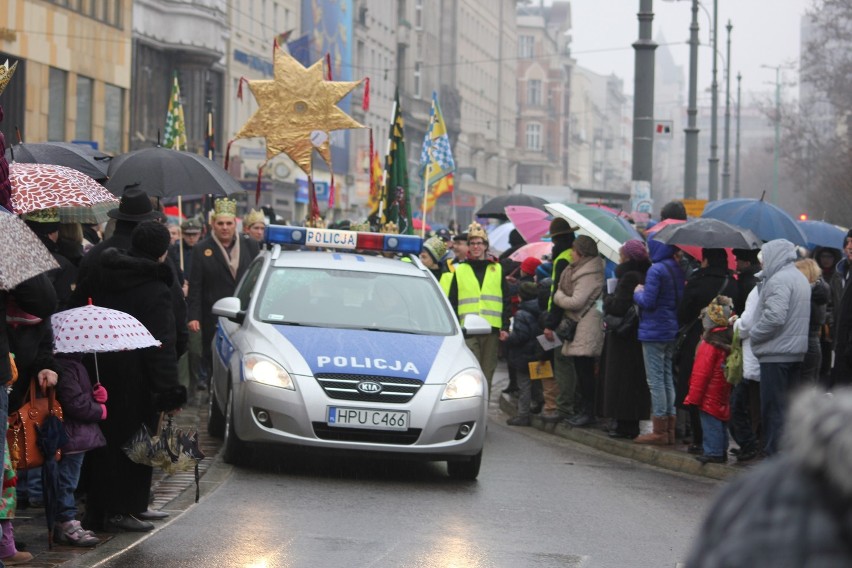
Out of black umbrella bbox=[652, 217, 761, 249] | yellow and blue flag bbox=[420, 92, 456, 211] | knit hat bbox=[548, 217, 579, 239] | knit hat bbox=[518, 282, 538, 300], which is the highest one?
yellow and blue flag bbox=[420, 92, 456, 211]

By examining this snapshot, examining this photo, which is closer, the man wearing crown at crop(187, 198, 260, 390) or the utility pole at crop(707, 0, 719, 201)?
the man wearing crown at crop(187, 198, 260, 390)

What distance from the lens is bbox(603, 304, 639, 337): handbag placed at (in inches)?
534

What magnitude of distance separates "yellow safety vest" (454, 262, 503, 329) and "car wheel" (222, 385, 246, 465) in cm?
412

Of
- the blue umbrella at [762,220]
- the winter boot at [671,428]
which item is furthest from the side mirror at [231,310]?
the blue umbrella at [762,220]

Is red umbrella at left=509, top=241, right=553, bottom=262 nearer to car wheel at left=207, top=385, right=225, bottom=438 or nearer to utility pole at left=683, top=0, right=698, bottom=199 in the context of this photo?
car wheel at left=207, top=385, right=225, bottom=438

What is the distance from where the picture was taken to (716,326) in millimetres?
12148

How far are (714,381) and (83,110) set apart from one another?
31.0 m

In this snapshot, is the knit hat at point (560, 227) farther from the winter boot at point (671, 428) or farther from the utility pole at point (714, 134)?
the utility pole at point (714, 134)

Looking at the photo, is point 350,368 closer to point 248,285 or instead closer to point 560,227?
point 248,285

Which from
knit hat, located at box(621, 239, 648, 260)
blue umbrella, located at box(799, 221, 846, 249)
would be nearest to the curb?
knit hat, located at box(621, 239, 648, 260)

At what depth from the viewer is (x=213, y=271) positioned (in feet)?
49.3

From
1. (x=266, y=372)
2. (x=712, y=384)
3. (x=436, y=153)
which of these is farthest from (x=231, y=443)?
(x=436, y=153)

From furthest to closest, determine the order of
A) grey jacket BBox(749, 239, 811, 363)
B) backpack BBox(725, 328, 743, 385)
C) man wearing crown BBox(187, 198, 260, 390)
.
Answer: man wearing crown BBox(187, 198, 260, 390) < backpack BBox(725, 328, 743, 385) < grey jacket BBox(749, 239, 811, 363)

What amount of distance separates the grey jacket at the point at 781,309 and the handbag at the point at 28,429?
5.57 m
